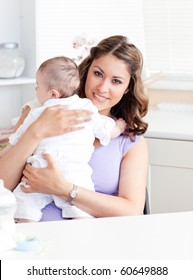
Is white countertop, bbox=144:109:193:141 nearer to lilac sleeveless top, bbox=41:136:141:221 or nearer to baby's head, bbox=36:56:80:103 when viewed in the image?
lilac sleeveless top, bbox=41:136:141:221

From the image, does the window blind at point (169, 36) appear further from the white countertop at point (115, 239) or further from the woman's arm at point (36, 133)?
the white countertop at point (115, 239)

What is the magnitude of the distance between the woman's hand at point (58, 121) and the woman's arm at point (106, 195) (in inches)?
3.7

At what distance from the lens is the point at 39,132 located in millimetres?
1983

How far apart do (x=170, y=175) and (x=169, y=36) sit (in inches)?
37.5

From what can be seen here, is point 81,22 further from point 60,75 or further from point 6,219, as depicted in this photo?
point 6,219

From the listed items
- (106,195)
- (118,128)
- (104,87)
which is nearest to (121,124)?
(118,128)

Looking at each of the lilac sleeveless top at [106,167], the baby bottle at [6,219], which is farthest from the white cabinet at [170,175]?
the baby bottle at [6,219]

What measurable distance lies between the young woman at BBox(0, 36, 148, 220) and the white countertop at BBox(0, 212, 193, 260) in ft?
1.30

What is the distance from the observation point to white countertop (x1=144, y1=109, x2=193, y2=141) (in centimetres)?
259

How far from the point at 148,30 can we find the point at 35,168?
1.57m

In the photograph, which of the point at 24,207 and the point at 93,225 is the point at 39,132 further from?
the point at 93,225

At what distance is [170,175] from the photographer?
2664mm

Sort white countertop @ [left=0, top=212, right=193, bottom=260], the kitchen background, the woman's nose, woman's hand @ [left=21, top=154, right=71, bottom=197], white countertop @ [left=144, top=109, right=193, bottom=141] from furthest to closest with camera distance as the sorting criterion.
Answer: the kitchen background
white countertop @ [left=144, top=109, right=193, bottom=141]
the woman's nose
woman's hand @ [left=21, top=154, right=71, bottom=197]
white countertop @ [left=0, top=212, right=193, bottom=260]

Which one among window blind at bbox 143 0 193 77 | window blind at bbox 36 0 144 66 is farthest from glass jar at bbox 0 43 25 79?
window blind at bbox 143 0 193 77
